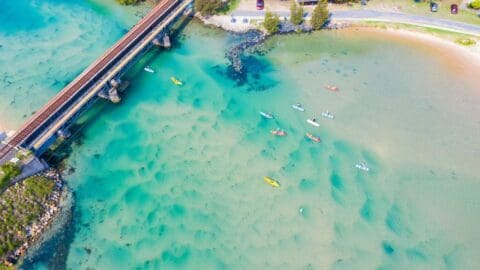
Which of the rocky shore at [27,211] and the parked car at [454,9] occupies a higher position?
the parked car at [454,9]

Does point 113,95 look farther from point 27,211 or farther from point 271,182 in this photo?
point 271,182

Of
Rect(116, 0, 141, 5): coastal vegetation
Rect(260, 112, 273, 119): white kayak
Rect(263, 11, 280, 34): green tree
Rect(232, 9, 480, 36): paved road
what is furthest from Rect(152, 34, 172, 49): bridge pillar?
Rect(260, 112, 273, 119): white kayak

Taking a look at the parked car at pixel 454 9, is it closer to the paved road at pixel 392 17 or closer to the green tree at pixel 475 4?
the paved road at pixel 392 17

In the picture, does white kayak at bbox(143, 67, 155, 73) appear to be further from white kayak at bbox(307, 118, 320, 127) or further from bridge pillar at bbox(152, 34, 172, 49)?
white kayak at bbox(307, 118, 320, 127)

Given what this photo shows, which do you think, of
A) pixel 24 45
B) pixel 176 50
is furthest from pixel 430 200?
pixel 24 45

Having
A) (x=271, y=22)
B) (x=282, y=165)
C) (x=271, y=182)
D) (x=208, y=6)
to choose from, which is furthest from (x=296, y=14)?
(x=271, y=182)

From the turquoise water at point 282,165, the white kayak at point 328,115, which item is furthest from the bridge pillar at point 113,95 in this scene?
the white kayak at point 328,115

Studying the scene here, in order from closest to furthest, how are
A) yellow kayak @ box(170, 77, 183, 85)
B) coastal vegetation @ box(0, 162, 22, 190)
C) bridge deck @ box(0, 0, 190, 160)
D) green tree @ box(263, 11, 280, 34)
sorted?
coastal vegetation @ box(0, 162, 22, 190) → bridge deck @ box(0, 0, 190, 160) → yellow kayak @ box(170, 77, 183, 85) → green tree @ box(263, 11, 280, 34)
